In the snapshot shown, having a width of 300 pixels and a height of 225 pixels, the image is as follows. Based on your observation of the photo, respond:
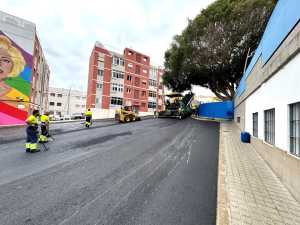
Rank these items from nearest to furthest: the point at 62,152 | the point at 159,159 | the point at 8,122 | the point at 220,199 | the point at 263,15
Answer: the point at 220,199, the point at 159,159, the point at 62,152, the point at 8,122, the point at 263,15

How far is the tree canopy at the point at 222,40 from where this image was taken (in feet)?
63.4

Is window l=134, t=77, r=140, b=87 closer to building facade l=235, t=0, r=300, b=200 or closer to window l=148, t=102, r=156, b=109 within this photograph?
window l=148, t=102, r=156, b=109

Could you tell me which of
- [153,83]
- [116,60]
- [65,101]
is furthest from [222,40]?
[65,101]

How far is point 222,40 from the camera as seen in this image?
20.6 m

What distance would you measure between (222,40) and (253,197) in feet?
68.5

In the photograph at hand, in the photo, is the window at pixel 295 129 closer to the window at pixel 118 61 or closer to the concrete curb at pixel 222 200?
the concrete curb at pixel 222 200

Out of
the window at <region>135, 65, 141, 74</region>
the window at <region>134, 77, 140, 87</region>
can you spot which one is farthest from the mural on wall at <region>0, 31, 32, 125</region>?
the window at <region>135, 65, 141, 74</region>

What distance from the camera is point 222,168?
565 centimetres

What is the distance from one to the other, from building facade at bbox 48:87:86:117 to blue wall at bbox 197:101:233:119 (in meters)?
51.4

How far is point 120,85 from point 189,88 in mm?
17535

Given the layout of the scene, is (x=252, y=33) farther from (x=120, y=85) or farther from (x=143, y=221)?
(x=120, y=85)

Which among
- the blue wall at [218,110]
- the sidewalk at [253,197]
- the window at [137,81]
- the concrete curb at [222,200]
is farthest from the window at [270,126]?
the window at [137,81]

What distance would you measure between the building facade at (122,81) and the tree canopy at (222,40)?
1814 centimetres

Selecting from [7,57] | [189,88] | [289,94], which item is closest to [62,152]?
[289,94]
